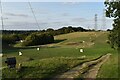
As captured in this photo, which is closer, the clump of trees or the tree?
the tree

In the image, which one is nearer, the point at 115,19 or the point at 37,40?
the point at 115,19

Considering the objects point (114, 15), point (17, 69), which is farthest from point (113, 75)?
point (114, 15)

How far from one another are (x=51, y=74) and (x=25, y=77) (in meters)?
2.81

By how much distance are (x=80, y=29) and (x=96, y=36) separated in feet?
151

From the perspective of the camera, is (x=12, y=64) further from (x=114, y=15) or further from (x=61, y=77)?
(x=114, y=15)

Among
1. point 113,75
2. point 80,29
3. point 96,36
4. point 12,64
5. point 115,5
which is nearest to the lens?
point 113,75

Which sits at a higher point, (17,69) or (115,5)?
(115,5)

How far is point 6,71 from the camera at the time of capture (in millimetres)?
25469

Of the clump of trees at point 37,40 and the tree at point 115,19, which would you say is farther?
the clump of trees at point 37,40

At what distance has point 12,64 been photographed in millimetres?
26625

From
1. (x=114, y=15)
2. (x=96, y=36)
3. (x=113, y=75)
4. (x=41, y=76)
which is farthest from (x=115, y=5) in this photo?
(x=96, y=36)

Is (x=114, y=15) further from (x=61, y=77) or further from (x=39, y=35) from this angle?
(x=39, y=35)

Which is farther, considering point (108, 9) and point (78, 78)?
point (108, 9)

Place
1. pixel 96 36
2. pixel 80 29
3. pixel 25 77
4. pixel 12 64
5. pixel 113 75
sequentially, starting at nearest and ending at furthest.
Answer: pixel 25 77 < pixel 113 75 < pixel 12 64 < pixel 96 36 < pixel 80 29
